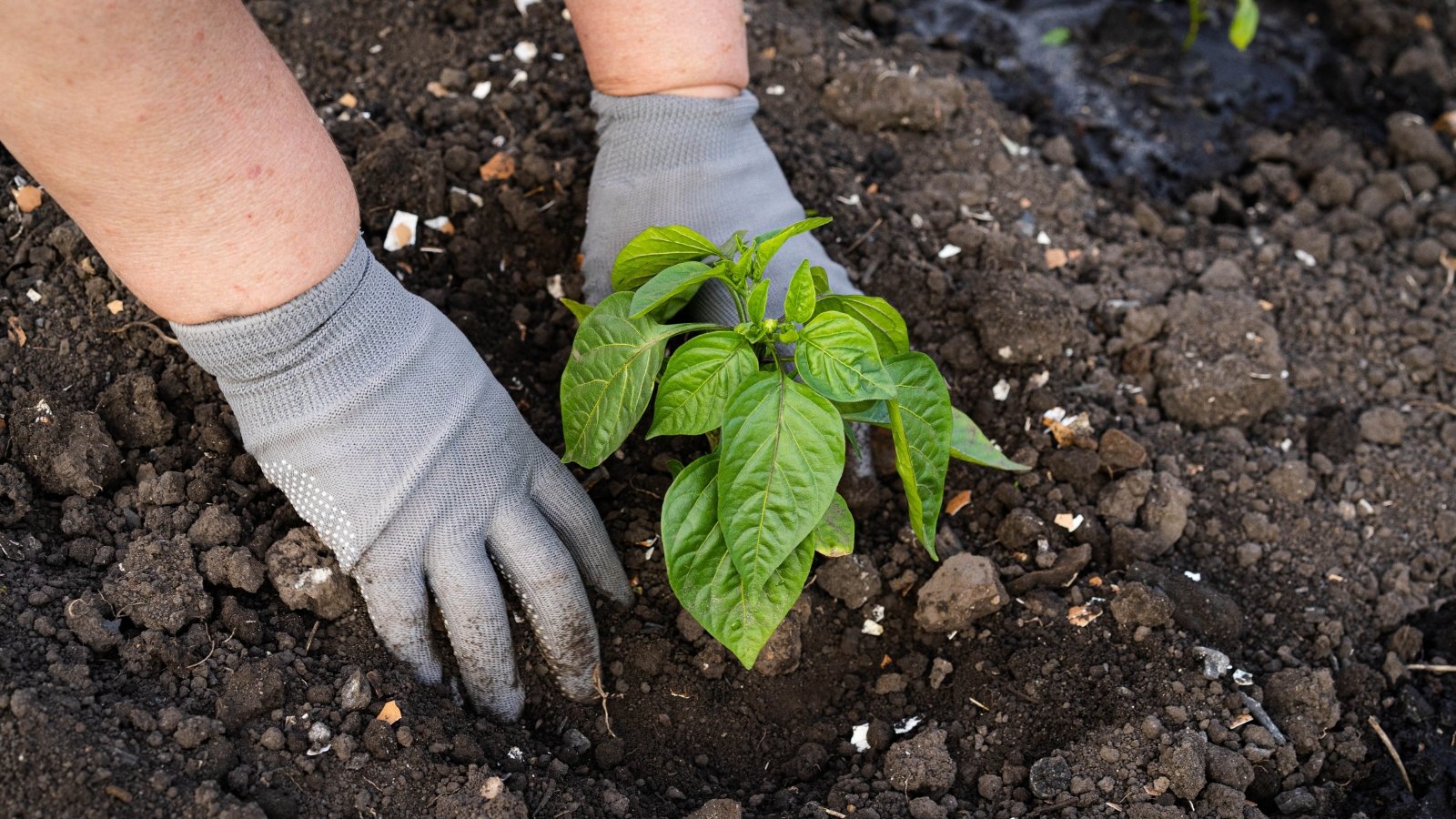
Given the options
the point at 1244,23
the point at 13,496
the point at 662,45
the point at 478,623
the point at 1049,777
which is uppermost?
the point at 662,45

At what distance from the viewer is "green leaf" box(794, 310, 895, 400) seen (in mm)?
1842

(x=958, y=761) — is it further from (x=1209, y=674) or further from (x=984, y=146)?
(x=984, y=146)

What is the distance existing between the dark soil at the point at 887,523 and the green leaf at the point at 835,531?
0.26 metres

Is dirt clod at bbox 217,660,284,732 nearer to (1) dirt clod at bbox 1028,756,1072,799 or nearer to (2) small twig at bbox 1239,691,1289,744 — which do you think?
(1) dirt clod at bbox 1028,756,1072,799

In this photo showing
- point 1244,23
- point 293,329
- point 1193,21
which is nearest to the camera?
point 293,329

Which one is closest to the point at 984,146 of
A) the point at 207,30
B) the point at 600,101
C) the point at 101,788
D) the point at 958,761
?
the point at 600,101

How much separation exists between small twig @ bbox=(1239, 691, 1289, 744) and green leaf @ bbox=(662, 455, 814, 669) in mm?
904

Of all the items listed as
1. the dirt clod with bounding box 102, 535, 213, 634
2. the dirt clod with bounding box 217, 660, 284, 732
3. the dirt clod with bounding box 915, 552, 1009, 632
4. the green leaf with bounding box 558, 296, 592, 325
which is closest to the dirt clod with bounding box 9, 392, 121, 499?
the dirt clod with bounding box 102, 535, 213, 634

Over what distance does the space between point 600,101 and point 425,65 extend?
0.69 meters

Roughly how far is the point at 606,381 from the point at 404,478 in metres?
0.42

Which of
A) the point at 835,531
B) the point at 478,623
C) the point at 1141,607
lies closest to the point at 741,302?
the point at 835,531

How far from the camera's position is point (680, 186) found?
2.55 meters

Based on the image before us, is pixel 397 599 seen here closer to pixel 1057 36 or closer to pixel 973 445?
pixel 973 445

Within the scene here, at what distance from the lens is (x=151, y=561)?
6.68 feet
